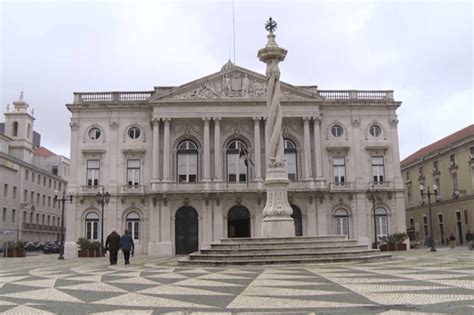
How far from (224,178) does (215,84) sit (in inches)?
299

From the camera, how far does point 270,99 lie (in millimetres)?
21609

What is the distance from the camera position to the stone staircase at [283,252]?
56.9 ft

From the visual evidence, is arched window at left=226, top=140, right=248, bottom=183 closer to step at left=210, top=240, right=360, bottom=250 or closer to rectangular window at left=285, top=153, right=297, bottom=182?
rectangular window at left=285, top=153, right=297, bottom=182

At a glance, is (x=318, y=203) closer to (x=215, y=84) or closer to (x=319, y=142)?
(x=319, y=142)

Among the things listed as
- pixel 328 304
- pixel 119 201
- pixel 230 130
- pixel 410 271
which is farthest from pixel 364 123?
pixel 328 304

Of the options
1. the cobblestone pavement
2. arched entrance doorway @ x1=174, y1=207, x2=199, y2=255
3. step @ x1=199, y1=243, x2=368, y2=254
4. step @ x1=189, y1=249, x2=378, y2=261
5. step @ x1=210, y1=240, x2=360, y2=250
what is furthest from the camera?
arched entrance doorway @ x1=174, y1=207, x2=199, y2=255

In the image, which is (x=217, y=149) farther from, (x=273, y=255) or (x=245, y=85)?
(x=273, y=255)

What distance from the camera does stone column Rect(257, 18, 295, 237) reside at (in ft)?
66.9

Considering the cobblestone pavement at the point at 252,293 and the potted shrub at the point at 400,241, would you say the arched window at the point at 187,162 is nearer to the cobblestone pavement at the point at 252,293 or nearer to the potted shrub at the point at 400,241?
the potted shrub at the point at 400,241

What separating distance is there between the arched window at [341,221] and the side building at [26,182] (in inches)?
1250

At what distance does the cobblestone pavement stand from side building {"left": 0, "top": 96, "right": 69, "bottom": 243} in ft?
143

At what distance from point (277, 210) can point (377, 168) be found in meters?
22.0

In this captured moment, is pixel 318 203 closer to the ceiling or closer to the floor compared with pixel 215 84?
closer to the floor

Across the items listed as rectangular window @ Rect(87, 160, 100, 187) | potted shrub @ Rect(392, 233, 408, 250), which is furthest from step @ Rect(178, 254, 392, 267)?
rectangular window @ Rect(87, 160, 100, 187)
